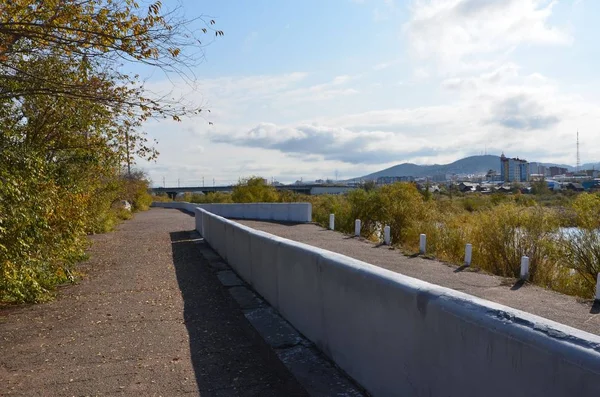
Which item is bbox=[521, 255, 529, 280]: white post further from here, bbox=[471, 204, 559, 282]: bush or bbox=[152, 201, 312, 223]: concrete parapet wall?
bbox=[152, 201, 312, 223]: concrete parapet wall

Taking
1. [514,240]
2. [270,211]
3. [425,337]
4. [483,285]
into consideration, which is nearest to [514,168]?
[270,211]

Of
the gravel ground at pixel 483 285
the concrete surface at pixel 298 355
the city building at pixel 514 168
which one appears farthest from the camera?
the city building at pixel 514 168

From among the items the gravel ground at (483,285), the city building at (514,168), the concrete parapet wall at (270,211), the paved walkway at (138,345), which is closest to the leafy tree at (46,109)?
the paved walkway at (138,345)

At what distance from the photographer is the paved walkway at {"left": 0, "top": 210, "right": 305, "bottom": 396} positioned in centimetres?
536

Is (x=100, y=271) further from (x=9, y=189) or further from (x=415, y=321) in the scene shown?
(x=415, y=321)

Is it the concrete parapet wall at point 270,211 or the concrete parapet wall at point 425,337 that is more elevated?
the concrete parapet wall at point 425,337

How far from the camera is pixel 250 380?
5500mm

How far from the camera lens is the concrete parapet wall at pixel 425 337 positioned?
8.54 feet

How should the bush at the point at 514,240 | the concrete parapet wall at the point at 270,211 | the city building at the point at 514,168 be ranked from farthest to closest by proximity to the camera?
1. the city building at the point at 514,168
2. the concrete parapet wall at the point at 270,211
3. the bush at the point at 514,240

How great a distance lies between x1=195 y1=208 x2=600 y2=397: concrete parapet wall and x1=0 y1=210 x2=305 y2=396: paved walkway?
725mm

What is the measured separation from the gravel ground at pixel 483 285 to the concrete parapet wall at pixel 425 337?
18.3ft

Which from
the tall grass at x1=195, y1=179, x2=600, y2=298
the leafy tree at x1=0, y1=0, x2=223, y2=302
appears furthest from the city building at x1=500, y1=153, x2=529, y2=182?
the leafy tree at x1=0, y1=0, x2=223, y2=302

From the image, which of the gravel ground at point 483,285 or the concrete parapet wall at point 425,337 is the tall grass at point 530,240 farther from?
the concrete parapet wall at point 425,337

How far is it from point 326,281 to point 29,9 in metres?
6.14
